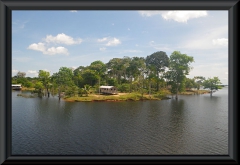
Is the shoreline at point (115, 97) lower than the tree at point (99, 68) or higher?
lower

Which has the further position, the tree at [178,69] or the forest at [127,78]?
the tree at [178,69]

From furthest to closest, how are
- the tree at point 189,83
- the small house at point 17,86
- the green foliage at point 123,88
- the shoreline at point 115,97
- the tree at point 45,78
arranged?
1. the tree at point 189,83
2. the green foliage at point 123,88
3. the tree at point 45,78
4. the small house at point 17,86
5. the shoreline at point 115,97

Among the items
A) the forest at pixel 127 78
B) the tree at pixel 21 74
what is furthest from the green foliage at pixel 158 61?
the tree at pixel 21 74

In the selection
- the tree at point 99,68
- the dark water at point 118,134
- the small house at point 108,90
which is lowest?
the dark water at point 118,134

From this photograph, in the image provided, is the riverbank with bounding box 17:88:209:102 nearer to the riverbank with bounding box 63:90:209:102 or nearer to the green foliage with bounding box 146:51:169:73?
the riverbank with bounding box 63:90:209:102

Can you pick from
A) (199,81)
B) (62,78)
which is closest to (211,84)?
(199,81)

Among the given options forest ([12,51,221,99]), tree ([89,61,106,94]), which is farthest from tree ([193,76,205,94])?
tree ([89,61,106,94])

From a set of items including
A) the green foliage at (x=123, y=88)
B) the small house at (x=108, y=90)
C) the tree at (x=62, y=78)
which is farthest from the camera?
the green foliage at (x=123, y=88)

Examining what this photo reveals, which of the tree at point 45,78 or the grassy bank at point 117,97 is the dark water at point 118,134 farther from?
the tree at point 45,78
